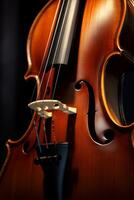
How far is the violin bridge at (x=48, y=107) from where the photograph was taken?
0.88 metres

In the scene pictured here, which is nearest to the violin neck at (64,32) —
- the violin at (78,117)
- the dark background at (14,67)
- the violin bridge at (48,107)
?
the violin at (78,117)

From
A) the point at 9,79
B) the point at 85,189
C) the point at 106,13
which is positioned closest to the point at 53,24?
the point at 106,13

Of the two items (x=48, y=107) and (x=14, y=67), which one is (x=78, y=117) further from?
(x=14, y=67)

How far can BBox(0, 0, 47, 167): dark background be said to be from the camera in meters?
1.43

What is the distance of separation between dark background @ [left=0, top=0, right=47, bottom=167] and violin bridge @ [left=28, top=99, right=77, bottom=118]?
1.70ft

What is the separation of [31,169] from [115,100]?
290mm

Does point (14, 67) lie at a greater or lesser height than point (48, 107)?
greater

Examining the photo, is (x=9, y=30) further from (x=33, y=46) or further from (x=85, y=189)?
(x=85, y=189)

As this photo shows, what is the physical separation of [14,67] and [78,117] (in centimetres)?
65

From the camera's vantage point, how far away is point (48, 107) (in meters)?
0.91

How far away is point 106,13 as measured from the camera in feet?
3.34

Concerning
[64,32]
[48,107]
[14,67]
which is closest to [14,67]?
[14,67]

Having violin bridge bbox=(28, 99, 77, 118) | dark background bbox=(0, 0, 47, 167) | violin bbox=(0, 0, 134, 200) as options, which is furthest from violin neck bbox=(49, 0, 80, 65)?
dark background bbox=(0, 0, 47, 167)

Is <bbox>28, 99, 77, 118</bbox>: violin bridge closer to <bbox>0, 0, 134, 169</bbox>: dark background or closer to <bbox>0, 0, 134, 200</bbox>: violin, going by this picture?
<bbox>0, 0, 134, 200</bbox>: violin
